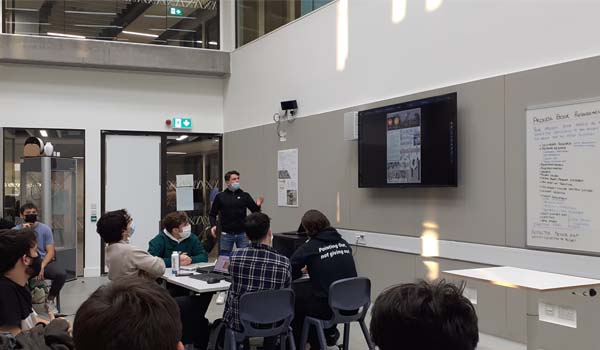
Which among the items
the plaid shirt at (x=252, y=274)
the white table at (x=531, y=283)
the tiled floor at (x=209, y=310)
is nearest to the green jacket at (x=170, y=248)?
the tiled floor at (x=209, y=310)

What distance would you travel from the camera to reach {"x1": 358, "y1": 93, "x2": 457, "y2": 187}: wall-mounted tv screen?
16.8 ft

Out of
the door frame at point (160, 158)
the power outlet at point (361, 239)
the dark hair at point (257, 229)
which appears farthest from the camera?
the door frame at point (160, 158)

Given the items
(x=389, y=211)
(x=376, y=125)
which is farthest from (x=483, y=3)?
(x=389, y=211)

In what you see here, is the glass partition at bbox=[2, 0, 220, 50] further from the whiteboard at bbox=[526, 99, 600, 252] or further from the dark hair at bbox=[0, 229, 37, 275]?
the dark hair at bbox=[0, 229, 37, 275]

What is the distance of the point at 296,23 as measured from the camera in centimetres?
761

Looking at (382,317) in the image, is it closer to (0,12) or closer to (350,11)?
(350,11)

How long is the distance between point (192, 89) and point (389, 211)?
4745 mm

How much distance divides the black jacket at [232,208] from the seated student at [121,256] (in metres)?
3.30

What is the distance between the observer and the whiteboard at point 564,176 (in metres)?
4.04

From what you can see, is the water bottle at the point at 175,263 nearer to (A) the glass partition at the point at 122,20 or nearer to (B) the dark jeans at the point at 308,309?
(B) the dark jeans at the point at 308,309

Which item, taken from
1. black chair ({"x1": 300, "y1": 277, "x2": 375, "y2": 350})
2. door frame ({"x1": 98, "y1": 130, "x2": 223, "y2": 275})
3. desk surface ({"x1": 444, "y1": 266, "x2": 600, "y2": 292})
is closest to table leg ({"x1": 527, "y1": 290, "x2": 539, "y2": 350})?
desk surface ({"x1": 444, "y1": 266, "x2": 600, "y2": 292})

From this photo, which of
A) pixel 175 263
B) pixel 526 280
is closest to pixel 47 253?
pixel 175 263

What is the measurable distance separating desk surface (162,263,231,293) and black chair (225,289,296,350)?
0.37 meters

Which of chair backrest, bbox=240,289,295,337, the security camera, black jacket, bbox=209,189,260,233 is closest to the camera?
chair backrest, bbox=240,289,295,337
